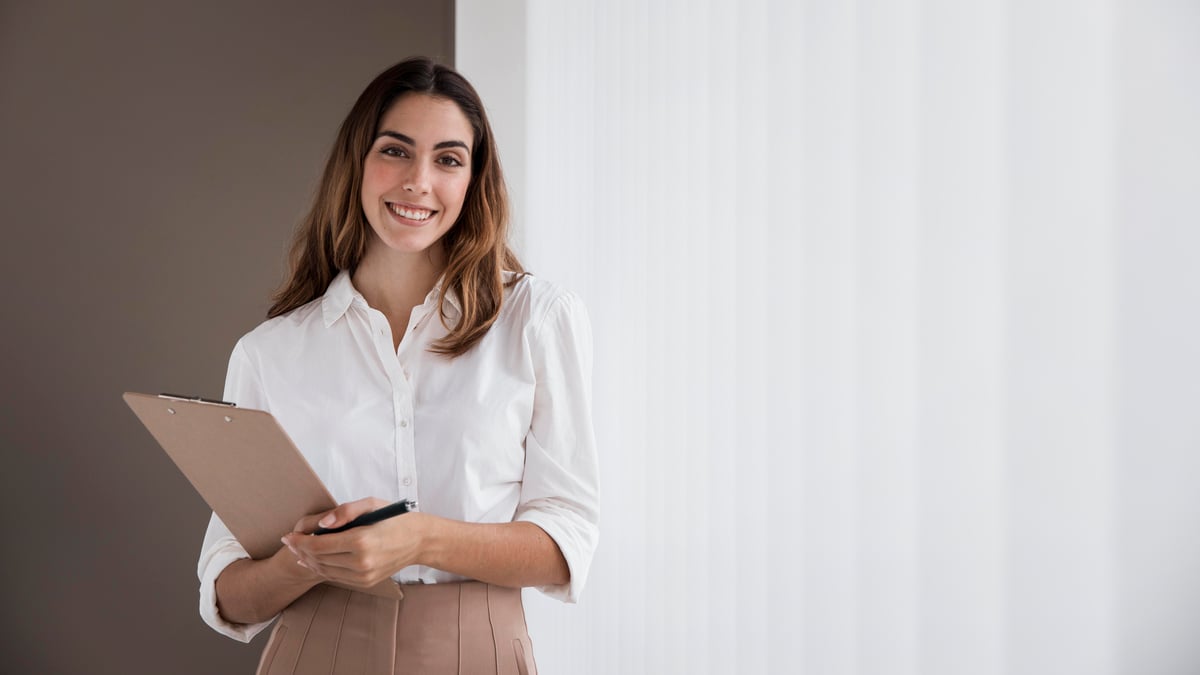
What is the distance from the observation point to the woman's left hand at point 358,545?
1.05m

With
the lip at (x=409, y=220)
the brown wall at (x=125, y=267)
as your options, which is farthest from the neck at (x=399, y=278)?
the brown wall at (x=125, y=267)

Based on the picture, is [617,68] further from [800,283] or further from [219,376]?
[219,376]

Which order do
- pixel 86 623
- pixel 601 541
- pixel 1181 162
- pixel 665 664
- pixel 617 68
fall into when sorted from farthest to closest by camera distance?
pixel 86 623
pixel 601 541
pixel 617 68
pixel 665 664
pixel 1181 162

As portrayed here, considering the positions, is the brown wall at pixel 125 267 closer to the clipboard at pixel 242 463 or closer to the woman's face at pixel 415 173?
the woman's face at pixel 415 173

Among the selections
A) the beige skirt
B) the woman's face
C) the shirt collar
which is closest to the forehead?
the woman's face

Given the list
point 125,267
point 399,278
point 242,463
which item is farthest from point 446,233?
point 125,267

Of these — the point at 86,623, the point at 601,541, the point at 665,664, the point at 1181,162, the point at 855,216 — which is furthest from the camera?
the point at 86,623

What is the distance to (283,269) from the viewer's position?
2.87 meters

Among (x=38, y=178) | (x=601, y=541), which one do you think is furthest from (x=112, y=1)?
(x=601, y=541)

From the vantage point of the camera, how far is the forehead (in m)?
1.39

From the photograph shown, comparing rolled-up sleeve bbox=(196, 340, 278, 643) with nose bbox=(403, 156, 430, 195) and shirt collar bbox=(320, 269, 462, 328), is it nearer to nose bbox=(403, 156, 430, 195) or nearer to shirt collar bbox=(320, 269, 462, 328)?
shirt collar bbox=(320, 269, 462, 328)

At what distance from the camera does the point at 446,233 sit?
59.6 inches

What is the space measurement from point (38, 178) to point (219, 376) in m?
0.88

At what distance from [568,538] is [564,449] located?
0.14m
